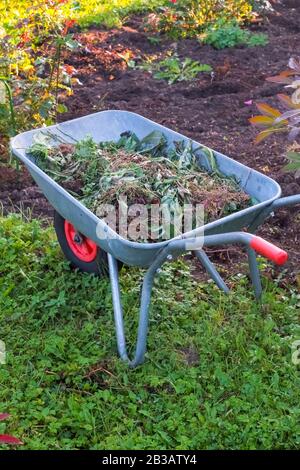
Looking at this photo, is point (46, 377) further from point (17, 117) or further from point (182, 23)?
point (182, 23)

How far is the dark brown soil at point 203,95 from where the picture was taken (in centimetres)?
423

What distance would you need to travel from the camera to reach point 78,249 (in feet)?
11.8

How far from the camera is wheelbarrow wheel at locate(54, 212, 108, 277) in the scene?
347 centimetres

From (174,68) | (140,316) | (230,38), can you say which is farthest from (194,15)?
(140,316)

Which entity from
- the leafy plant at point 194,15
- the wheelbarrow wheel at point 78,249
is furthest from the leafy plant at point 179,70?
the wheelbarrow wheel at point 78,249

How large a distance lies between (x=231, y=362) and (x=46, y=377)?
2.58 feet

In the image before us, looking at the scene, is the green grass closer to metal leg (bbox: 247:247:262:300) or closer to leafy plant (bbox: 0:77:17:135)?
metal leg (bbox: 247:247:262:300)

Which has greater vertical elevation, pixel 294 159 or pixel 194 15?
pixel 294 159

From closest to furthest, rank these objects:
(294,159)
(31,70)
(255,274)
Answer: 1. (294,159)
2. (255,274)
3. (31,70)

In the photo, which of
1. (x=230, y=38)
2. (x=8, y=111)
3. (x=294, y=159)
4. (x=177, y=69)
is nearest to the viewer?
(x=294, y=159)

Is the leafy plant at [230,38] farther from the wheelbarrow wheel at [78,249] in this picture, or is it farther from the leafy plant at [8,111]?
the wheelbarrow wheel at [78,249]

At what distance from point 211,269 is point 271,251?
966mm

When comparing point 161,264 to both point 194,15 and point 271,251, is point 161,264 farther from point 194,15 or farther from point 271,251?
point 194,15

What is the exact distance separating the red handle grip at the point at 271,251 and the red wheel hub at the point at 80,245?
1179mm
